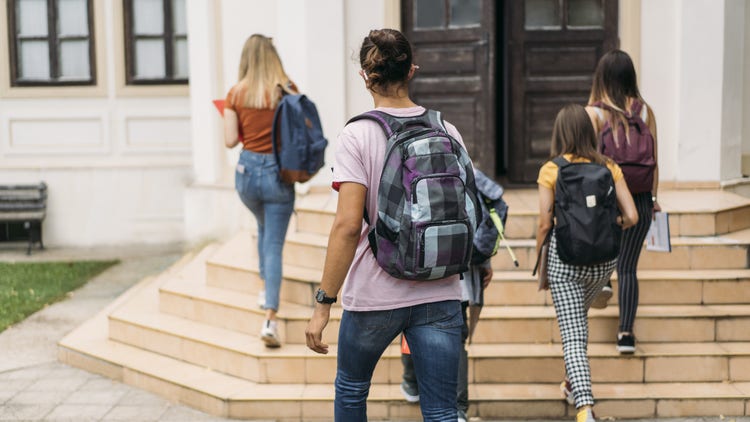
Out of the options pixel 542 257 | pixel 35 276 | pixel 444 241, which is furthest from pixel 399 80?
pixel 35 276

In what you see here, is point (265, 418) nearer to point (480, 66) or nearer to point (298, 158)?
point (298, 158)

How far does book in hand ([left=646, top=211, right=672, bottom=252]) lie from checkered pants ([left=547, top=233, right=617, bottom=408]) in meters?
0.77

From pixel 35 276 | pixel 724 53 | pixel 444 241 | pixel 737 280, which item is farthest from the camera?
pixel 35 276

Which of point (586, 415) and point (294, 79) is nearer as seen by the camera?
point (586, 415)

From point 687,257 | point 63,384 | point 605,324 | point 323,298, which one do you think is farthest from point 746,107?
point 323,298

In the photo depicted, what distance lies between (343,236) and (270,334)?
9.22ft

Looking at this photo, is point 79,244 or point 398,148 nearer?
point 398,148

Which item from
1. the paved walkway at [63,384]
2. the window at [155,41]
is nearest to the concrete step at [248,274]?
the paved walkway at [63,384]

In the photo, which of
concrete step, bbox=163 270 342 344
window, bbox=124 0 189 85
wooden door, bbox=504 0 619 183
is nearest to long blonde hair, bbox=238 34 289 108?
concrete step, bbox=163 270 342 344

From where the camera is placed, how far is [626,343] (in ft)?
21.4

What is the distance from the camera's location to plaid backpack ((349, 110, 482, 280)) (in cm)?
401

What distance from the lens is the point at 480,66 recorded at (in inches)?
359

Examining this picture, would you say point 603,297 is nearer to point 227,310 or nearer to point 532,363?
point 532,363

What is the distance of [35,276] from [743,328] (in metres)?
7.10
